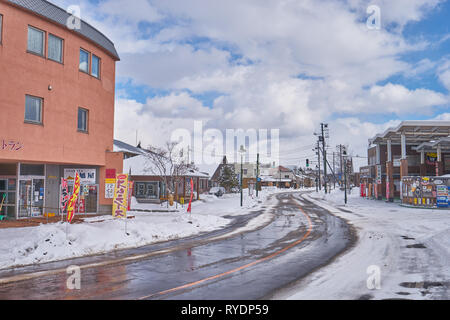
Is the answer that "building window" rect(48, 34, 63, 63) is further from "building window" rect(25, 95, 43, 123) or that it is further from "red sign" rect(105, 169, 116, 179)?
"red sign" rect(105, 169, 116, 179)

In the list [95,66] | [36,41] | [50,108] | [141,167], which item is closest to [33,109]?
[50,108]

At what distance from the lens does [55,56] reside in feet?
60.7

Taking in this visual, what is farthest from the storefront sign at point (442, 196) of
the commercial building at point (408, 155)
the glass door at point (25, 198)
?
the glass door at point (25, 198)

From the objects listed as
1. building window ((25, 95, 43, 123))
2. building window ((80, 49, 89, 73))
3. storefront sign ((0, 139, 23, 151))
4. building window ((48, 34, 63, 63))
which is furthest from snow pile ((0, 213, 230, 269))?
building window ((80, 49, 89, 73))

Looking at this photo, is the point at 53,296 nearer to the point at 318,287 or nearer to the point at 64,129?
the point at 318,287

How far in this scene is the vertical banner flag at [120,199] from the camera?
1530 cm

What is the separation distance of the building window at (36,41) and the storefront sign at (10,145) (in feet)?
14.9

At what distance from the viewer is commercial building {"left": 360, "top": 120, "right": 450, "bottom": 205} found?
1416 inches

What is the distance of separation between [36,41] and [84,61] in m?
3.43

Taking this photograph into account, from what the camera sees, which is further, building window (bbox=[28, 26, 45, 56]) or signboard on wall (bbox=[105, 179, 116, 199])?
signboard on wall (bbox=[105, 179, 116, 199])

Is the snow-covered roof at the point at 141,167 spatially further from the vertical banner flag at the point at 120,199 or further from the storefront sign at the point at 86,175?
the vertical banner flag at the point at 120,199

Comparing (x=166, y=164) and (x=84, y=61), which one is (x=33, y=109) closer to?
(x=84, y=61)

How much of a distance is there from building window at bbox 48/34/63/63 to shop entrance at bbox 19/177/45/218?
686cm
